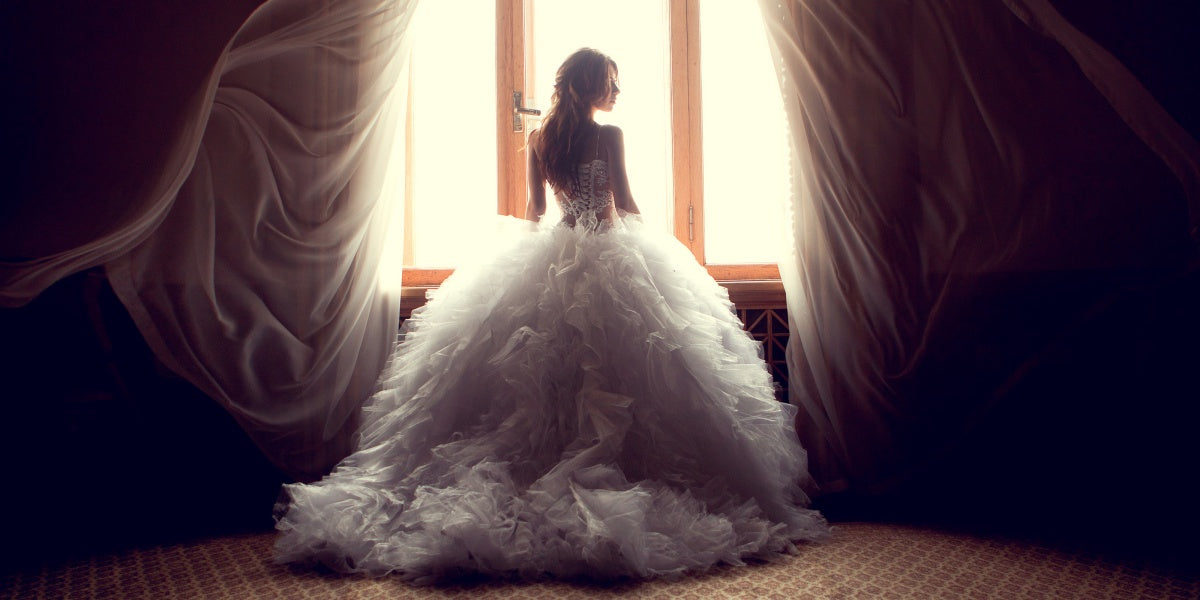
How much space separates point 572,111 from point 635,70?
0.61 metres

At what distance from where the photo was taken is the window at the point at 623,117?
2420 mm

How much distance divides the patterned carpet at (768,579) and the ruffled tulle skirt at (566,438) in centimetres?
5

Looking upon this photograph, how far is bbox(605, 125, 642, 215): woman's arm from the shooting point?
1945 millimetres

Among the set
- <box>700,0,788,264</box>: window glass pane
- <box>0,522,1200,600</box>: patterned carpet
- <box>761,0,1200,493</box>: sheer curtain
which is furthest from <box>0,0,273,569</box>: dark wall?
<box>761,0,1200,493</box>: sheer curtain

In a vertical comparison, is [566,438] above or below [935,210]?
below

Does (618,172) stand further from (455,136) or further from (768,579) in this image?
(768,579)

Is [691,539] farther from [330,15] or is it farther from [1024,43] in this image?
[330,15]

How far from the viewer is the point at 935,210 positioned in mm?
1968

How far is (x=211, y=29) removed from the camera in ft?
6.57

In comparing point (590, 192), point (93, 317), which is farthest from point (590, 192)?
point (93, 317)

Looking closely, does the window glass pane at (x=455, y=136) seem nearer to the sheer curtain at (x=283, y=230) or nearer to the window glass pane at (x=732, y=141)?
the sheer curtain at (x=283, y=230)

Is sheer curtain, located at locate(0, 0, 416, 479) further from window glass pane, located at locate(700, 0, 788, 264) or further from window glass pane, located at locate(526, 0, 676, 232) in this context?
window glass pane, located at locate(700, 0, 788, 264)

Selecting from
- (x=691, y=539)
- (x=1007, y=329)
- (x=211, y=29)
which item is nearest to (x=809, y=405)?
(x=1007, y=329)

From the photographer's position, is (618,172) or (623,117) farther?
(623,117)
